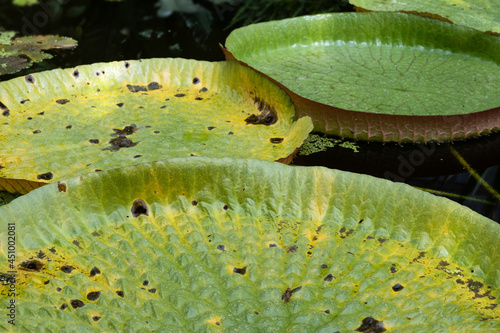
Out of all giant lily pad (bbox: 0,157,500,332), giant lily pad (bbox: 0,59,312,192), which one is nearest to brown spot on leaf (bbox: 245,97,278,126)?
giant lily pad (bbox: 0,59,312,192)

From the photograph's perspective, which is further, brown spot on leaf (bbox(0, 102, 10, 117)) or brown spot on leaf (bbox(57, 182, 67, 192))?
brown spot on leaf (bbox(0, 102, 10, 117))

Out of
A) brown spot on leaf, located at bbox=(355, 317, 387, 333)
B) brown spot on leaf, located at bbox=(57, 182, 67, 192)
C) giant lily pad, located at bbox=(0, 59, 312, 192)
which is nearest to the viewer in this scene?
brown spot on leaf, located at bbox=(355, 317, 387, 333)

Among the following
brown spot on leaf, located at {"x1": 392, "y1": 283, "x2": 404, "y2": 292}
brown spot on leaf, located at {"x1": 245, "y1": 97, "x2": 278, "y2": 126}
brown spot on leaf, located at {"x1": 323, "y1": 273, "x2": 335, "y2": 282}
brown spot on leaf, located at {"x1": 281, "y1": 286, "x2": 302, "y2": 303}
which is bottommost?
brown spot on leaf, located at {"x1": 281, "y1": 286, "x2": 302, "y2": 303}

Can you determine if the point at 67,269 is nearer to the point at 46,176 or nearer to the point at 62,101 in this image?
the point at 46,176

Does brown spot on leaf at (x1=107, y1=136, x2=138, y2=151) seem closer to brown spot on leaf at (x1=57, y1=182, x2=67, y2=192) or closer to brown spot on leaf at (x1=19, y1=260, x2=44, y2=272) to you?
brown spot on leaf at (x1=57, y1=182, x2=67, y2=192)

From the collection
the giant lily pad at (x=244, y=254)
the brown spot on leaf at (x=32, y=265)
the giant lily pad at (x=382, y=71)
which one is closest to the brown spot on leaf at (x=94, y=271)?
the giant lily pad at (x=244, y=254)

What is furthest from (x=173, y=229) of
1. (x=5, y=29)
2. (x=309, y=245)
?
(x=5, y=29)

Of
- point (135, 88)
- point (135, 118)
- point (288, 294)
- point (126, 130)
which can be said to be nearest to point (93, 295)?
point (288, 294)
